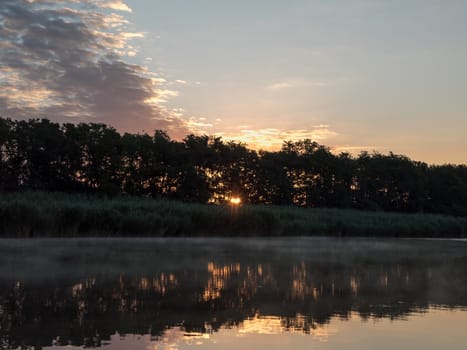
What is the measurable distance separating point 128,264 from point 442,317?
A: 9.64m

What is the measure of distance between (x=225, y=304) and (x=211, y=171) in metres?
48.0

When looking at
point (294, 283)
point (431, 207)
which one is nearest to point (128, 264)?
point (294, 283)

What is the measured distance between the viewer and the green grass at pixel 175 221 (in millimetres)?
25438

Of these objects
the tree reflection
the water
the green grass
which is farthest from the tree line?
the tree reflection

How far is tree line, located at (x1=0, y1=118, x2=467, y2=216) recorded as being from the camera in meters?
46.0

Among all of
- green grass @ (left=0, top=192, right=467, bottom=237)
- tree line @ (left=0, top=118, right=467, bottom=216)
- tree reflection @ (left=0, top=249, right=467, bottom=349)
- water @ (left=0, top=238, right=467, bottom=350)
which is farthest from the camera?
tree line @ (left=0, top=118, right=467, bottom=216)

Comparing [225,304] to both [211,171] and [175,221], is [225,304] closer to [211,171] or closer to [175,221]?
[175,221]

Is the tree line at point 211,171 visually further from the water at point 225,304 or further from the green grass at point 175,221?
the water at point 225,304

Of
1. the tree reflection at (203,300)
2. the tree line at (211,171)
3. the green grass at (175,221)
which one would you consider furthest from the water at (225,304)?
the tree line at (211,171)

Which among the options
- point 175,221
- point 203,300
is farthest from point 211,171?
point 203,300

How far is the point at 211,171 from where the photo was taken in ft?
190

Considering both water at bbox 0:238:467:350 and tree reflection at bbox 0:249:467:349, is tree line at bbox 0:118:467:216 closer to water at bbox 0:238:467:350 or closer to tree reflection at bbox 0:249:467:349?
water at bbox 0:238:467:350

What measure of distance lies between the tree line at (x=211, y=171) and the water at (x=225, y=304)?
29169mm

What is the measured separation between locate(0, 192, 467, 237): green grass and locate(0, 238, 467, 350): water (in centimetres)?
729
